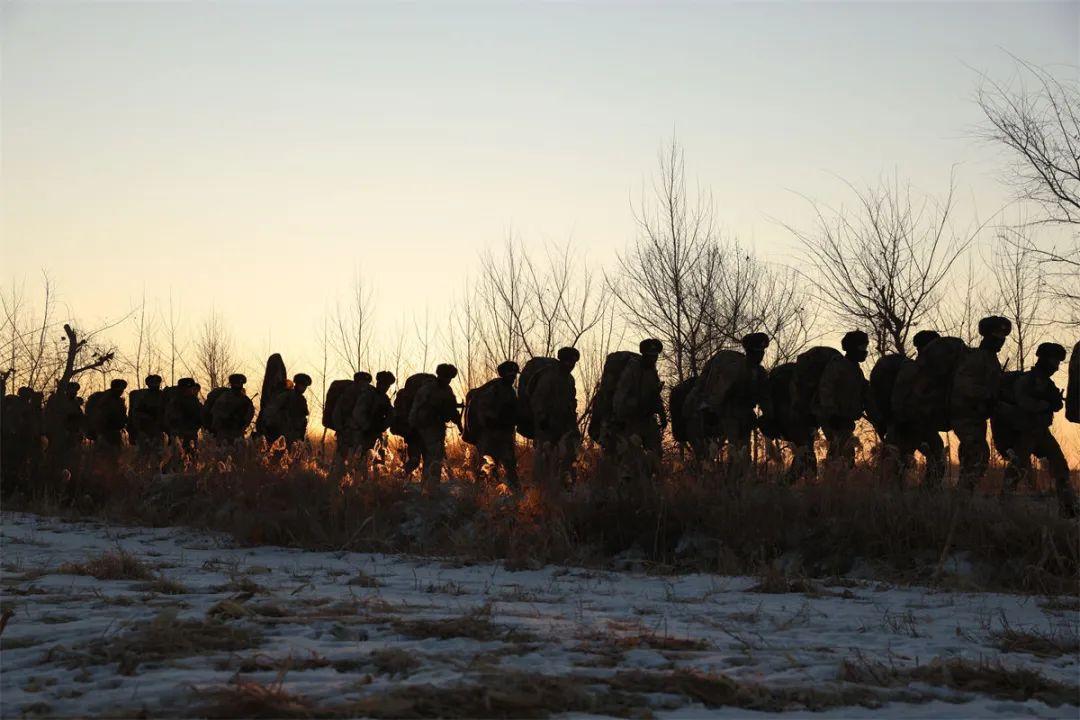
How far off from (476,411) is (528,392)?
70cm

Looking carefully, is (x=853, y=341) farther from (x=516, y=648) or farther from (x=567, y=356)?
(x=516, y=648)

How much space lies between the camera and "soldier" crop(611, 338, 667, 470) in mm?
14008

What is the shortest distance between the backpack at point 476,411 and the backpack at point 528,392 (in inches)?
13.9

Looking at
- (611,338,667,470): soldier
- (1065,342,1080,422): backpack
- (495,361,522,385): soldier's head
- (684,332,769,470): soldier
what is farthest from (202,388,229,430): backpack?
(1065,342,1080,422): backpack

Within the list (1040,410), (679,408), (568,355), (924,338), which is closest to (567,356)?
(568,355)

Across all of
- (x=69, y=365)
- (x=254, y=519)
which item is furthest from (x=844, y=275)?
(x=69, y=365)

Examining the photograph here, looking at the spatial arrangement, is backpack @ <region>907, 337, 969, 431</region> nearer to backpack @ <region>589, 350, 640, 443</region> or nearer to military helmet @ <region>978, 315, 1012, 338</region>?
military helmet @ <region>978, 315, 1012, 338</region>

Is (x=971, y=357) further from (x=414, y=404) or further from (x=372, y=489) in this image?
(x=414, y=404)

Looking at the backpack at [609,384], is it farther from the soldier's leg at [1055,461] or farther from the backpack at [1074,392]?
the backpack at [1074,392]

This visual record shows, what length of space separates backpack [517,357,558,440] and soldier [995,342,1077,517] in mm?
5574

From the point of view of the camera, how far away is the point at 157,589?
7.61 m

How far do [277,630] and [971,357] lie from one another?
8445mm

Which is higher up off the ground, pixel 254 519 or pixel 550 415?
pixel 550 415

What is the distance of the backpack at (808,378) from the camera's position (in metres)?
13.9
